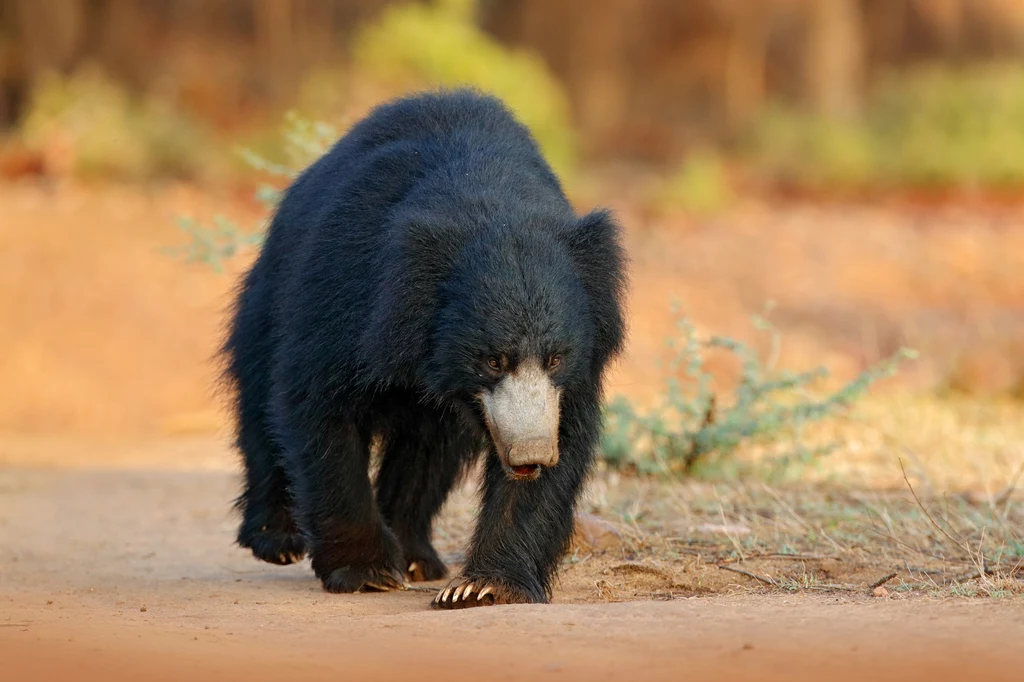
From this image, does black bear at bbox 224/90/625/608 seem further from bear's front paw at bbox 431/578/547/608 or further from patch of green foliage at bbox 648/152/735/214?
patch of green foliage at bbox 648/152/735/214

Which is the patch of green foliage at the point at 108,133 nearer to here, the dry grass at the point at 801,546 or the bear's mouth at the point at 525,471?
the dry grass at the point at 801,546

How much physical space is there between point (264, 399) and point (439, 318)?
1.34m

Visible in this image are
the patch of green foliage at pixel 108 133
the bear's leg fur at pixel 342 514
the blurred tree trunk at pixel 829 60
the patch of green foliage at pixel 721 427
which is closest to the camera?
the bear's leg fur at pixel 342 514

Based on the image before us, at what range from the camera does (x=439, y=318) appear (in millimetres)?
4094

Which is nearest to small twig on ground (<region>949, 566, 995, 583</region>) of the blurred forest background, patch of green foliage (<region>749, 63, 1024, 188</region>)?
the blurred forest background

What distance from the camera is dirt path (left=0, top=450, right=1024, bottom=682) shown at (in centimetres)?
298

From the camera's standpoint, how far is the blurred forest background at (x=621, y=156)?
11297 millimetres

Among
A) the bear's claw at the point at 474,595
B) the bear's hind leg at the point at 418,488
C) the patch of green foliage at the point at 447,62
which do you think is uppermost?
the patch of green foliage at the point at 447,62

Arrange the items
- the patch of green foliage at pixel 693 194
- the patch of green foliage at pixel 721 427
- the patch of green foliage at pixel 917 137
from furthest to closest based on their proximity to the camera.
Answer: the patch of green foliage at pixel 917 137
the patch of green foliage at pixel 693 194
the patch of green foliage at pixel 721 427

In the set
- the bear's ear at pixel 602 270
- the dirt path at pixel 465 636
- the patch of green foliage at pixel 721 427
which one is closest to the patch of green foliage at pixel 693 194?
the patch of green foliage at pixel 721 427

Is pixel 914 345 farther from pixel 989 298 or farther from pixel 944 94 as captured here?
pixel 944 94

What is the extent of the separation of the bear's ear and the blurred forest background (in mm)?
2400

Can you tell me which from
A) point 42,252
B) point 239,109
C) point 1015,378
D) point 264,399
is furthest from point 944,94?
point 264,399

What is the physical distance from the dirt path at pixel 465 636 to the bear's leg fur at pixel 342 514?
103 mm
